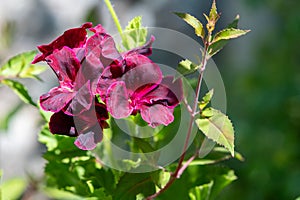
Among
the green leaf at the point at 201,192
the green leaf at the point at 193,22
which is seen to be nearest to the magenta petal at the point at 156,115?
the green leaf at the point at 193,22

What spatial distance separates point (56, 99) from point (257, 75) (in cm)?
223

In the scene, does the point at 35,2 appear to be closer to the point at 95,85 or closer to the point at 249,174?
the point at 249,174

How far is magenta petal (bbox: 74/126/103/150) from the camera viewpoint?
2.22ft

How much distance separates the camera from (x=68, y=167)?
910 millimetres

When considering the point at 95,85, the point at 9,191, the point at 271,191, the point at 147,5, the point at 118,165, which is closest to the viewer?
the point at 95,85

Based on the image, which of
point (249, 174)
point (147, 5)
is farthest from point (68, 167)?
point (147, 5)

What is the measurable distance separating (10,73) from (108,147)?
0.79 ft

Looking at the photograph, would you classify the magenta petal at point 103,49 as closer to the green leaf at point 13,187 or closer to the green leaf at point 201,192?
the green leaf at point 201,192

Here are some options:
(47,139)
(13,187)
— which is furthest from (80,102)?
(13,187)

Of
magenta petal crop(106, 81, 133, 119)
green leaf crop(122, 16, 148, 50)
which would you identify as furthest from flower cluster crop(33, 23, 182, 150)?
green leaf crop(122, 16, 148, 50)

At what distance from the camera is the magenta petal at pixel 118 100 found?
667 mm

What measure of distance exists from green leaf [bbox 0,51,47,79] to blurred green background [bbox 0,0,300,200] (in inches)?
47.5

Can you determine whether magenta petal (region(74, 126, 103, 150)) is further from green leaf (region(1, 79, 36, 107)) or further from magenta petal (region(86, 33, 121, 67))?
green leaf (region(1, 79, 36, 107))

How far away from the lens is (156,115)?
691 millimetres
